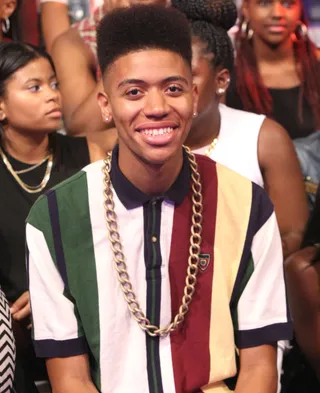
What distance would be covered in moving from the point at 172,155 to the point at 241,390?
562 mm

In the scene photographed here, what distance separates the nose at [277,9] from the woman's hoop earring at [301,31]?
14 centimetres

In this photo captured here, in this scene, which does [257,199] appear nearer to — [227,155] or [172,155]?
[172,155]

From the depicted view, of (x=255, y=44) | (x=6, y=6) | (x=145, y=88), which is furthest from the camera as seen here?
(x=255, y=44)

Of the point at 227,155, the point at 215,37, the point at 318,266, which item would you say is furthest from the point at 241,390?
the point at 215,37

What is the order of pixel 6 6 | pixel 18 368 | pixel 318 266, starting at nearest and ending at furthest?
pixel 18 368
pixel 318 266
pixel 6 6

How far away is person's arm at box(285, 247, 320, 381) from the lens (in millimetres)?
2371

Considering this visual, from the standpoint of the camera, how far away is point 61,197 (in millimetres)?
1939

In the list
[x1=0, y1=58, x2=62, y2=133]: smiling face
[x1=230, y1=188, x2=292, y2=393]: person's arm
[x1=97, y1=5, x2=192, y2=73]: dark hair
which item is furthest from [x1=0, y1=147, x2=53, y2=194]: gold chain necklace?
[x1=230, y1=188, x2=292, y2=393]: person's arm

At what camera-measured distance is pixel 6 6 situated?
120 inches

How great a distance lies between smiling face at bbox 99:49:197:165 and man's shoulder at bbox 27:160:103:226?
0.51ft

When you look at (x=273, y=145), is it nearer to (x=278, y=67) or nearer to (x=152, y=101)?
(x=278, y=67)

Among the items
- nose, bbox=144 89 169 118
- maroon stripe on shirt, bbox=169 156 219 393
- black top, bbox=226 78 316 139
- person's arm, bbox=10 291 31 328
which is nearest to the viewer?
nose, bbox=144 89 169 118

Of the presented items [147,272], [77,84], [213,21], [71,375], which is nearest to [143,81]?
[147,272]

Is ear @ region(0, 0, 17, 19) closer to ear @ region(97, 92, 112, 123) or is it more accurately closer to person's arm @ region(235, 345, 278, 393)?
ear @ region(97, 92, 112, 123)
